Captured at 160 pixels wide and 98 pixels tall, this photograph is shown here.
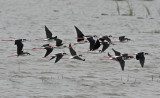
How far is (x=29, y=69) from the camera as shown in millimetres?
13594

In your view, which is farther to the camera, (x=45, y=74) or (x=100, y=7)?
(x=100, y=7)

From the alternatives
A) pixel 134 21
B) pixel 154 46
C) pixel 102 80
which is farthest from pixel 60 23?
pixel 102 80

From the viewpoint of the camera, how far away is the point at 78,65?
48.1 feet

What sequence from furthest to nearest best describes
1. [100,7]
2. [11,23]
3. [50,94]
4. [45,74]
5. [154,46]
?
[100,7]
[11,23]
[154,46]
[45,74]
[50,94]

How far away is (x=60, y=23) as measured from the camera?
2703 cm

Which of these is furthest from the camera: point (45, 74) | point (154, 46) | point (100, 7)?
point (100, 7)

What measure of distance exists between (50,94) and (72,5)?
28.5 metres

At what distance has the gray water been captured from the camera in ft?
36.5

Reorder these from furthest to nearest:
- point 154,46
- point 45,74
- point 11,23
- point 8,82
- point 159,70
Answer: point 11,23
point 154,46
point 159,70
point 45,74
point 8,82

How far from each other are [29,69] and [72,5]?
25593mm

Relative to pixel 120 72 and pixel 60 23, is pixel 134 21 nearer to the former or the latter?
pixel 60 23

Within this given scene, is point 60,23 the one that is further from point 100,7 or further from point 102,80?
point 102,80

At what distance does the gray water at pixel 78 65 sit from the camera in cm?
1113

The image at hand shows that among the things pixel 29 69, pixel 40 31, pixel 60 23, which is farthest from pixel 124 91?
pixel 60 23
